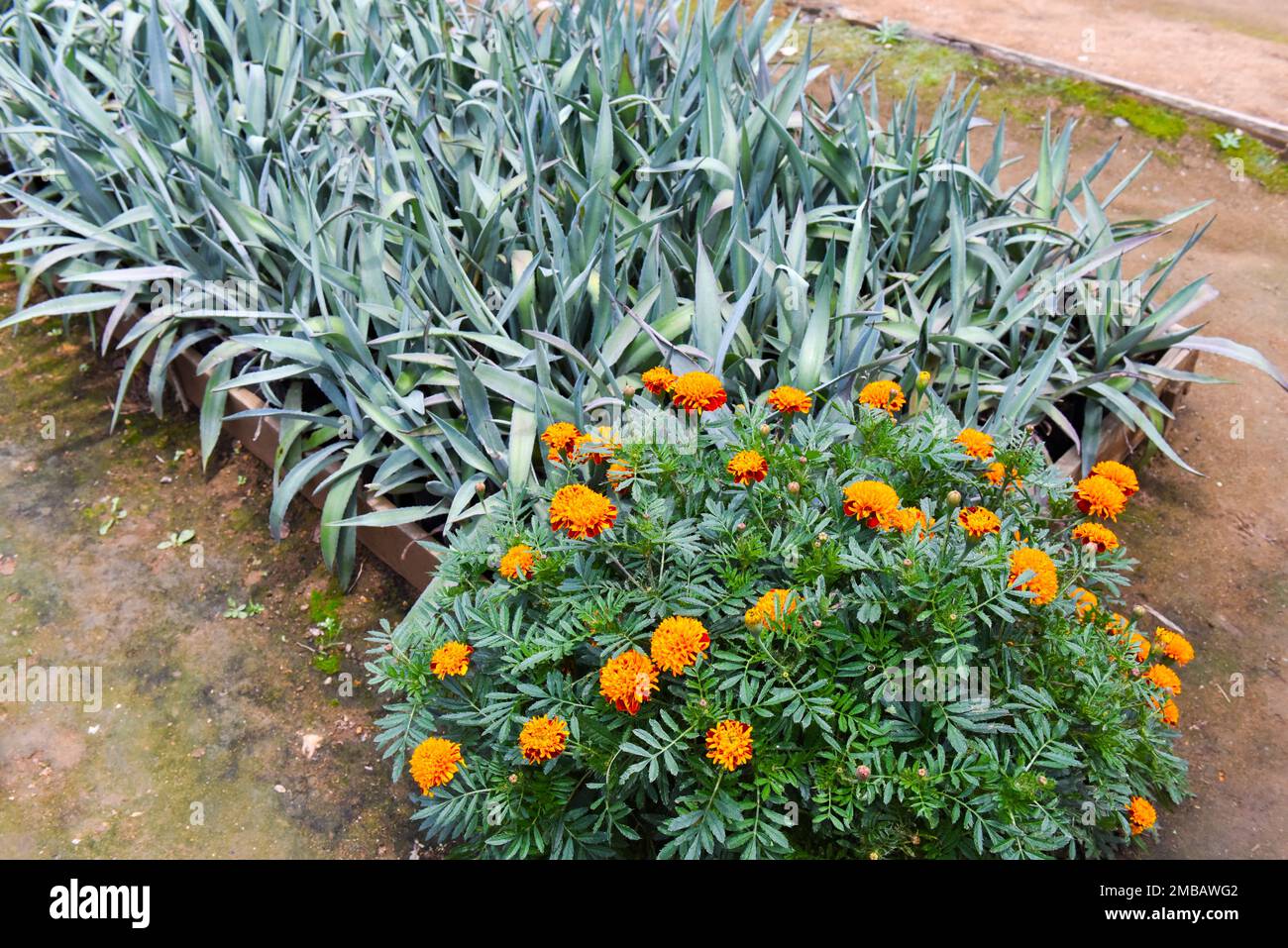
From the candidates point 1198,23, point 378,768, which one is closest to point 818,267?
point 378,768

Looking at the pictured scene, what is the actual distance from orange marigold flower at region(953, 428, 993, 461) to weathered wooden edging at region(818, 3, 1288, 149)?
3084 millimetres

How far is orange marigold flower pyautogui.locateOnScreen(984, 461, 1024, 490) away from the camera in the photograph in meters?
Result: 1.66

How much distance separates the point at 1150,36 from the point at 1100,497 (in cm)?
430

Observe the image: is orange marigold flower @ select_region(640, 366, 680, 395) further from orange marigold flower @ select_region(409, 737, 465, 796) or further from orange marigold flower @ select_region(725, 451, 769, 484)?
orange marigold flower @ select_region(409, 737, 465, 796)

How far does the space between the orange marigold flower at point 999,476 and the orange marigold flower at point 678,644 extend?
22.6 inches

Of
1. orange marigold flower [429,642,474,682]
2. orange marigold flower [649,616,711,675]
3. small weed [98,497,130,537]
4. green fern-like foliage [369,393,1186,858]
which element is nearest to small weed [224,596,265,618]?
small weed [98,497,130,537]

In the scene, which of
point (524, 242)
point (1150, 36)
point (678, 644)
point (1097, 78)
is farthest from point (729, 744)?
point (1150, 36)

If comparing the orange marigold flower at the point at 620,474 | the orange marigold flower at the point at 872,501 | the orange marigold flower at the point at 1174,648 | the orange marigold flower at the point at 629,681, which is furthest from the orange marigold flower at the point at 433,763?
the orange marigold flower at the point at 1174,648

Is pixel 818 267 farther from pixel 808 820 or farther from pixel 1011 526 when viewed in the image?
pixel 808 820

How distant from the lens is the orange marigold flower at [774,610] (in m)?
1.44

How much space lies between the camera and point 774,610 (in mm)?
1454

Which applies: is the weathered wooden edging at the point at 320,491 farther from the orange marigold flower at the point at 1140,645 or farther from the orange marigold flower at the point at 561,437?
the orange marigold flower at the point at 1140,645

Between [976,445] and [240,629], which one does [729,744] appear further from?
[240,629]

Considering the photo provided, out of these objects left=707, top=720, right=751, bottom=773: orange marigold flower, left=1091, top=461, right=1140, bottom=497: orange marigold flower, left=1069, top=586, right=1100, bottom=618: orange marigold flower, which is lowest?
left=707, top=720, right=751, bottom=773: orange marigold flower
